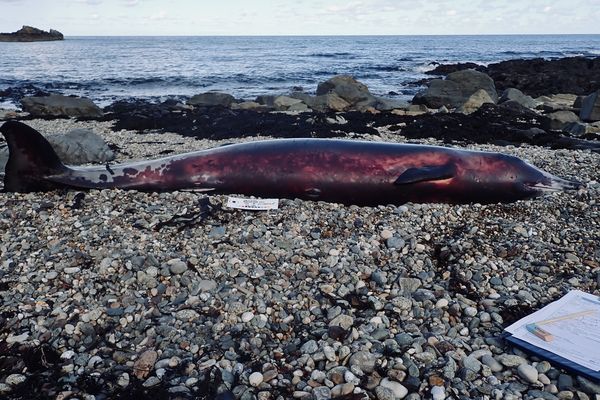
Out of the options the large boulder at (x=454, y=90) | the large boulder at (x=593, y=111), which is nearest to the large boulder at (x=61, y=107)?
the large boulder at (x=454, y=90)

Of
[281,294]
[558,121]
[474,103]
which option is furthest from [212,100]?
[281,294]

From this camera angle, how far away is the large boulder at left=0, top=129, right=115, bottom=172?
987 centimetres

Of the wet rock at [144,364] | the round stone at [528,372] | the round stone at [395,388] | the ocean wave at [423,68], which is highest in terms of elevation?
the ocean wave at [423,68]

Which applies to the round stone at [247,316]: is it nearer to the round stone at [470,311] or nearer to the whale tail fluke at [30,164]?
the round stone at [470,311]

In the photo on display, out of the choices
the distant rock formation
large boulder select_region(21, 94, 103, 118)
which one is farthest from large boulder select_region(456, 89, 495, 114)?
the distant rock formation

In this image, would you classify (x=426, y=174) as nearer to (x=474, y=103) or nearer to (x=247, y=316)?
(x=247, y=316)

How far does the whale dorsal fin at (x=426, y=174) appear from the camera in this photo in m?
6.12

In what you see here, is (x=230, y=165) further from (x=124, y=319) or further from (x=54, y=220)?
(x=124, y=319)

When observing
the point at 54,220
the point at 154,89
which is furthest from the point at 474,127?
the point at 154,89

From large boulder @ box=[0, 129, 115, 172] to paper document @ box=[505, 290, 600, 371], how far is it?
9.03 m

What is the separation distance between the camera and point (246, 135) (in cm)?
1340

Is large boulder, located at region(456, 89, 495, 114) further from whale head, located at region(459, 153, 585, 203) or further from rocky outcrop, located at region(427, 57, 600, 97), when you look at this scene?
whale head, located at region(459, 153, 585, 203)

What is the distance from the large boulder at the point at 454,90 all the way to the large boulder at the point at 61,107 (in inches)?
537

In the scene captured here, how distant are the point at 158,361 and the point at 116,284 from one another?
118 cm
